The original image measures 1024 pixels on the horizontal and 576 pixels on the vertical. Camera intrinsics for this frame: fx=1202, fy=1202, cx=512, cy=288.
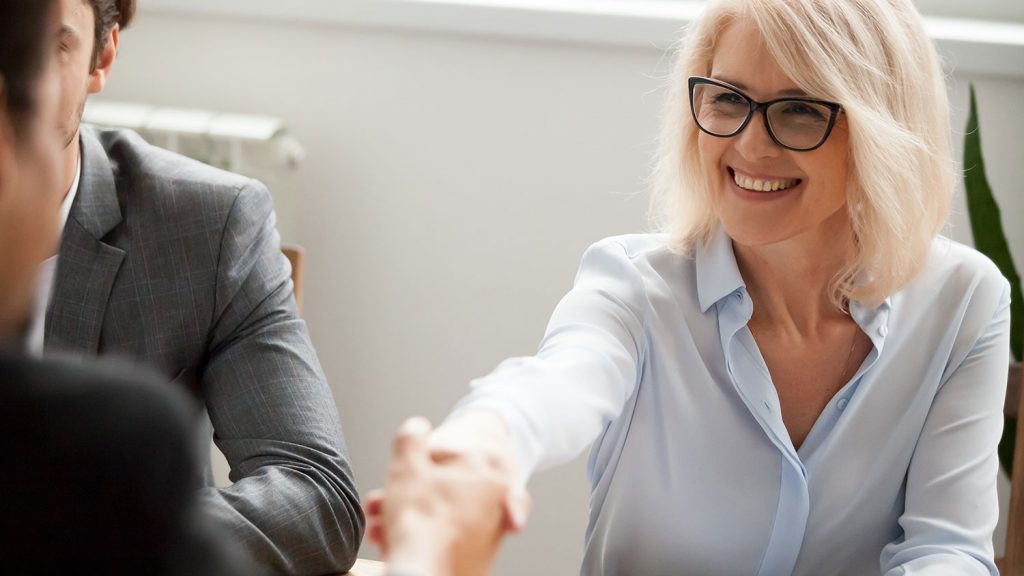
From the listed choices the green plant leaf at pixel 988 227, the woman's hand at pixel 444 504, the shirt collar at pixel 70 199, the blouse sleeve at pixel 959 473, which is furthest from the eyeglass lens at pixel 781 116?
the green plant leaf at pixel 988 227

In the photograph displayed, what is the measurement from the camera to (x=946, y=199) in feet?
5.41

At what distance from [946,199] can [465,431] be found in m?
0.91

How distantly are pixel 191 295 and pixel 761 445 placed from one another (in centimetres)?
81

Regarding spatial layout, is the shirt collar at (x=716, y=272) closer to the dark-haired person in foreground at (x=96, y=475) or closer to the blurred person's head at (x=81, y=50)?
the blurred person's head at (x=81, y=50)

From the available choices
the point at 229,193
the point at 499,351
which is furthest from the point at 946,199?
the point at 499,351

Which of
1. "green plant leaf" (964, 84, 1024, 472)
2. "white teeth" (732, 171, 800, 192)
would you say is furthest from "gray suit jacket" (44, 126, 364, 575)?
"green plant leaf" (964, 84, 1024, 472)

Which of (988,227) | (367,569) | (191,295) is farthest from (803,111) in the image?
(988,227)

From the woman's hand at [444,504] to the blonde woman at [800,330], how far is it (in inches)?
17.2

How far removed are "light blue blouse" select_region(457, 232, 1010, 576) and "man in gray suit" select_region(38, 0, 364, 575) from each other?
0.39 metres

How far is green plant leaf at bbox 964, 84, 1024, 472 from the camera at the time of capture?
252 cm

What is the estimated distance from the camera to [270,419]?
1.61 meters

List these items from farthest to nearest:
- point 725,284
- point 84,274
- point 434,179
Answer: point 434,179
point 84,274
point 725,284

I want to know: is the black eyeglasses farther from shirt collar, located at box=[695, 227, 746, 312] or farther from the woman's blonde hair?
shirt collar, located at box=[695, 227, 746, 312]

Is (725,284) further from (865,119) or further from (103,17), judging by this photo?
(103,17)
